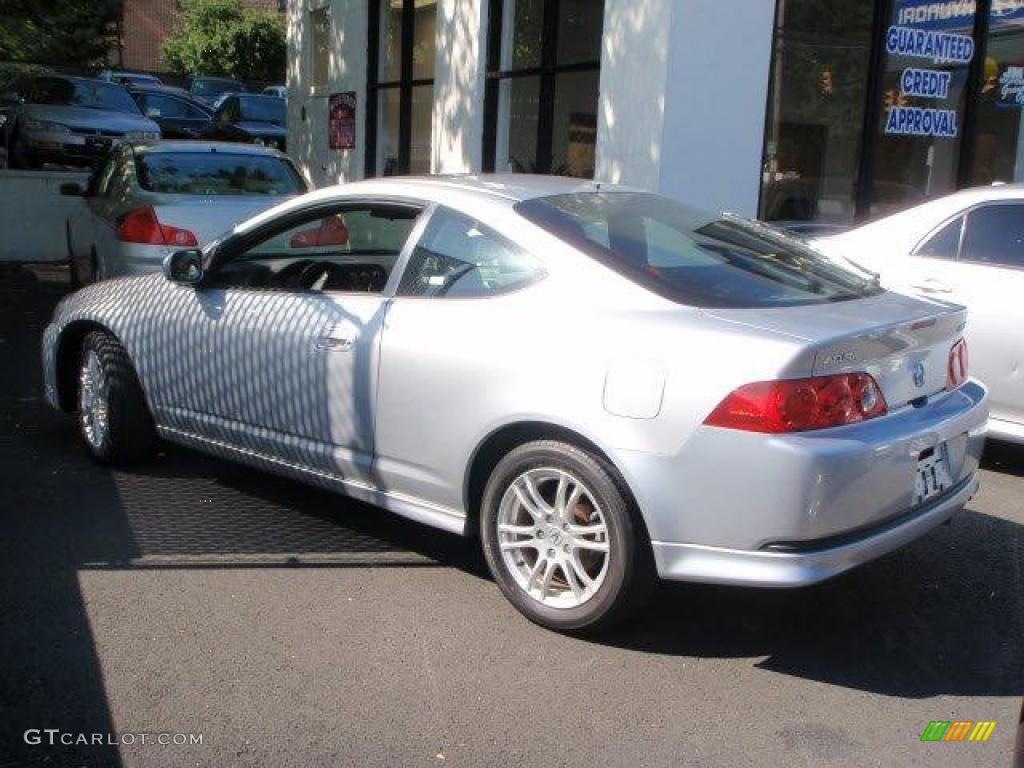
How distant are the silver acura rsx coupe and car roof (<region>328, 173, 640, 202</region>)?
21 mm

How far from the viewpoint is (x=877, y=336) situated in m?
3.91

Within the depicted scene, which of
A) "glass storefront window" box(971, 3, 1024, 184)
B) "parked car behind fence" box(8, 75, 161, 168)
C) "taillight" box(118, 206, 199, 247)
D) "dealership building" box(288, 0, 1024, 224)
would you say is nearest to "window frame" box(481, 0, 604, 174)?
"dealership building" box(288, 0, 1024, 224)

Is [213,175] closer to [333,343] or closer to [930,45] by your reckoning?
[333,343]

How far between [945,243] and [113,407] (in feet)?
14.8

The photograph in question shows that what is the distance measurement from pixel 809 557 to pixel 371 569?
1.85m

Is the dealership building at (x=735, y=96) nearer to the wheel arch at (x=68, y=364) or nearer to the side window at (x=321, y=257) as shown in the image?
the side window at (x=321, y=257)

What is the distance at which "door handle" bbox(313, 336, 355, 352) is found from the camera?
4729mm

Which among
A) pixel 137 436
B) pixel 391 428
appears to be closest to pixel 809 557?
pixel 391 428

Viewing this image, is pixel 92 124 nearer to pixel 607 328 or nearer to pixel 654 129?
pixel 654 129

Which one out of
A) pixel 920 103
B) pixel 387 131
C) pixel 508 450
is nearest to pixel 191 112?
pixel 387 131

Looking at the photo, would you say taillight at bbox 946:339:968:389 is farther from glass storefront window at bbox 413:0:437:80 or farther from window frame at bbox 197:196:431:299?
glass storefront window at bbox 413:0:437:80

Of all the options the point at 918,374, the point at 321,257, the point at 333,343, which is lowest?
the point at 333,343

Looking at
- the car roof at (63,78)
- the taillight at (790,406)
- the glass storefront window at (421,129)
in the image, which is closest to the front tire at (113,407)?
the taillight at (790,406)

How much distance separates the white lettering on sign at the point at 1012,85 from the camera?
12.4 metres
